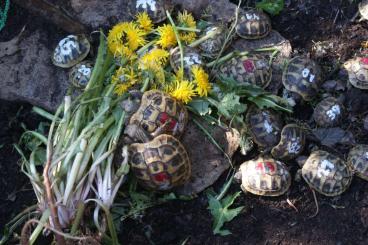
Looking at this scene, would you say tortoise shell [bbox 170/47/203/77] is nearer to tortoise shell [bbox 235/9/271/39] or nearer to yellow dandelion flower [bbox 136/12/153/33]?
yellow dandelion flower [bbox 136/12/153/33]

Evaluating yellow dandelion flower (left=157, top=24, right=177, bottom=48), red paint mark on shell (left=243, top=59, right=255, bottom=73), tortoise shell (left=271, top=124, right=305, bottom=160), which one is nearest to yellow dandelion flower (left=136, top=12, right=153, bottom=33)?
yellow dandelion flower (left=157, top=24, right=177, bottom=48)

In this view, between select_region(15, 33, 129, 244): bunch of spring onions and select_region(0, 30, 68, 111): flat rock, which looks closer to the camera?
select_region(15, 33, 129, 244): bunch of spring onions

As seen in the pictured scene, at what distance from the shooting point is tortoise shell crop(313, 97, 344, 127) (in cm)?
395

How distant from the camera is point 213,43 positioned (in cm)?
419

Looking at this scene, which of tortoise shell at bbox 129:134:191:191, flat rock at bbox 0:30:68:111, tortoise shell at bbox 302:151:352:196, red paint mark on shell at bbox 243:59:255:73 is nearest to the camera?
tortoise shell at bbox 129:134:191:191

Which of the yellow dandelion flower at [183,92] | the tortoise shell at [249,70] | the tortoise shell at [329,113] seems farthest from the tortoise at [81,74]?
the tortoise shell at [329,113]

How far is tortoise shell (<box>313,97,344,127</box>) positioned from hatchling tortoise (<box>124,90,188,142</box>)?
3.53 ft

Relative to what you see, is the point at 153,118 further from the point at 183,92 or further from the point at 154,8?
the point at 154,8

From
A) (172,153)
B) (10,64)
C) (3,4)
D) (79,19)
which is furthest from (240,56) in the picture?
(3,4)

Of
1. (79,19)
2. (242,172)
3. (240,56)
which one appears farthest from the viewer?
(79,19)

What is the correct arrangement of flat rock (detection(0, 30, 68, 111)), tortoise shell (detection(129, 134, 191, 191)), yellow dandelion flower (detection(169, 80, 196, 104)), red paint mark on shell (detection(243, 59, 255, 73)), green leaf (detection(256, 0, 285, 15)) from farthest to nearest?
green leaf (detection(256, 0, 285, 15))
flat rock (detection(0, 30, 68, 111))
red paint mark on shell (detection(243, 59, 255, 73))
yellow dandelion flower (detection(169, 80, 196, 104))
tortoise shell (detection(129, 134, 191, 191))

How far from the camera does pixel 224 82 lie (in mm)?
3961

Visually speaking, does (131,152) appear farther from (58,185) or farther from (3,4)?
(3,4)

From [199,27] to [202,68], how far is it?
0.51 metres
